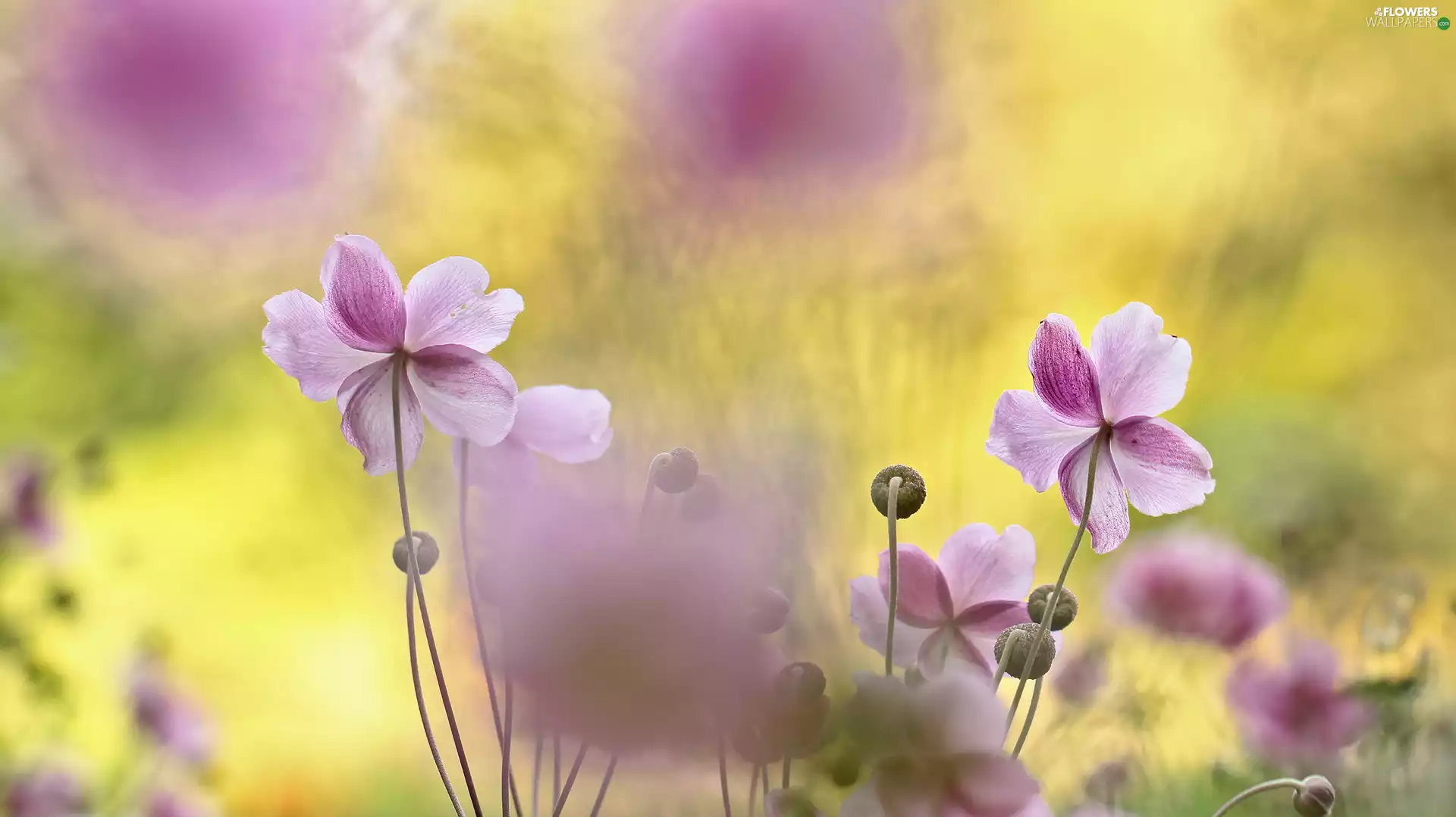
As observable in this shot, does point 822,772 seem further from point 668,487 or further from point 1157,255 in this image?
point 1157,255

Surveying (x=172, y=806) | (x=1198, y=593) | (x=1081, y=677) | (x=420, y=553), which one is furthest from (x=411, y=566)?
(x=172, y=806)

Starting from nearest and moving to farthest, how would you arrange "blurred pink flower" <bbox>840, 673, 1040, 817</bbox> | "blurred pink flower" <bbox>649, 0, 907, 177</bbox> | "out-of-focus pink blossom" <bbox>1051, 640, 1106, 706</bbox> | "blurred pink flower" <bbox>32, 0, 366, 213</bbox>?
"blurred pink flower" <bbox>840, 673, 1040, 817</bbox> → "out-of-focus pink blossom" <bbox>1051, 640, 1106, 706</bbox> → "blurred pink flower" <bbox>649, 0, 907, 177</bbox> → "blurred pink flower" <bbox>32, 0, 366, 213</bbox>

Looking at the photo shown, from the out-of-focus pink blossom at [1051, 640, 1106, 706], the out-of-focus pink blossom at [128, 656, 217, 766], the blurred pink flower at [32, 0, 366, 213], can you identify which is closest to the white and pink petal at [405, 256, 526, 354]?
the out-of-focus pink blossom at [1051, 640, 1106, 706]

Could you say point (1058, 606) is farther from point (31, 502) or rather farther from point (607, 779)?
point (31, 502)

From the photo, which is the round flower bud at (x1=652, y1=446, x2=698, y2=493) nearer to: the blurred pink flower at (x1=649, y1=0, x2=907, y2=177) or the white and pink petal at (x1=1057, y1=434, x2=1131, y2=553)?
the white and pink petal at (x1=1057, y1=434, x2=1131, y2=553)

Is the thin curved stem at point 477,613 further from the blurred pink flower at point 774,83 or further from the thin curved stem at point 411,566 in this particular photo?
the blurred pink flower at point 774,83

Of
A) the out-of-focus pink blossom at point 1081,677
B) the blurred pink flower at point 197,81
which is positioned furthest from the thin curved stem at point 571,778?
the blurred pink flower at point 197,81
